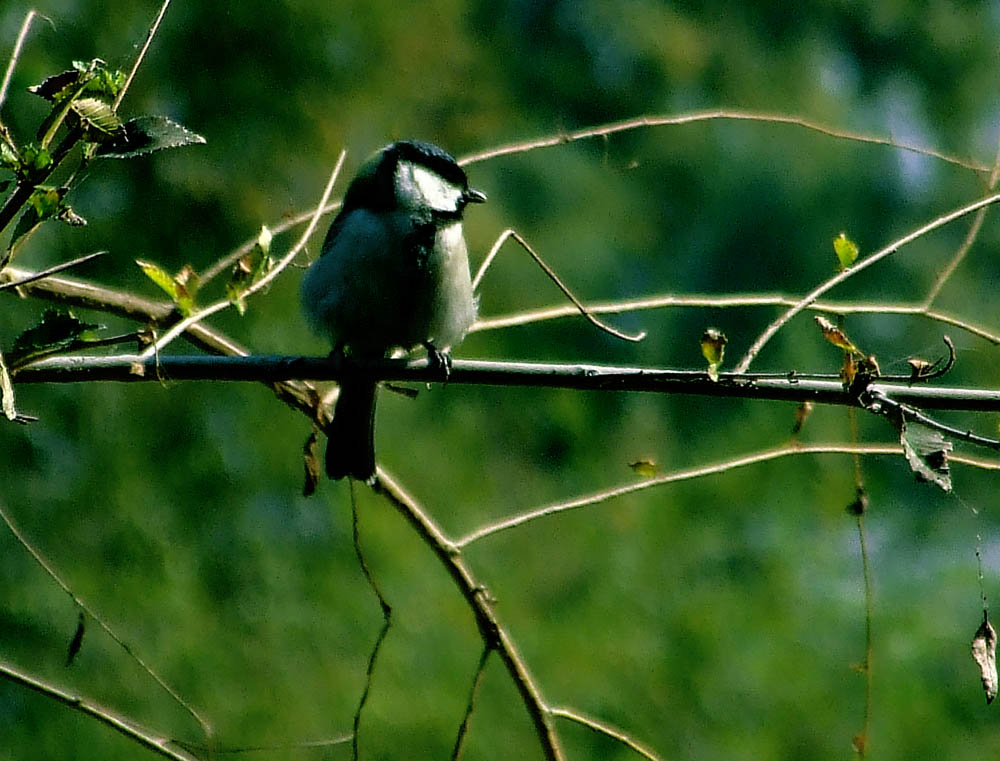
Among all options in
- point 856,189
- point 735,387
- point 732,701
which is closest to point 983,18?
point 856,189

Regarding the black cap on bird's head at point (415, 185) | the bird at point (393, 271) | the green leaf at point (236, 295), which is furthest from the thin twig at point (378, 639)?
the black cap on bird's head at point (415, 185)

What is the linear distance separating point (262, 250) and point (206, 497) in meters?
3.60

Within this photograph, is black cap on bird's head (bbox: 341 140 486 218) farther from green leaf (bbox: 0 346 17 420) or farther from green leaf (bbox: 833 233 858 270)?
green leaf (bbox: 0 346 17 420)

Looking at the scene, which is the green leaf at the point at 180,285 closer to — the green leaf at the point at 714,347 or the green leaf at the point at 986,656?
the green leaf at the point at 714,347

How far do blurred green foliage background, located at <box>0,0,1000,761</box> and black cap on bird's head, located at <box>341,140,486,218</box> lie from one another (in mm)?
360

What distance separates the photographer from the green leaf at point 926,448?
134 centimetres

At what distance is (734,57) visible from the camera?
1114 centimetres

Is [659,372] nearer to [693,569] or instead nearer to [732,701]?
[732,701]

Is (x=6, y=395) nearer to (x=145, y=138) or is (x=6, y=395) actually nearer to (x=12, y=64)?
(x=145, y=138)

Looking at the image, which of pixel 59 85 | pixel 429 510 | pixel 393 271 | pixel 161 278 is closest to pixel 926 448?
pixel 161 278

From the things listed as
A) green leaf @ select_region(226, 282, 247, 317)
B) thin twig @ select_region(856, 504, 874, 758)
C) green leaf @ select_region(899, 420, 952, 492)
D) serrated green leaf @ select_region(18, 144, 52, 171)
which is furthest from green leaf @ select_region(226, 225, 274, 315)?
thin twig @ select_region(856, 504, 874, 758)

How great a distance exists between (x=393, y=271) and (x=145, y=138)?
3.82 ft

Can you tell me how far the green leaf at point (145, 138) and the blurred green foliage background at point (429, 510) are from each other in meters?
Result: 0.91

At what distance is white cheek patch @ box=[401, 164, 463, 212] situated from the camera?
252 centimetres
